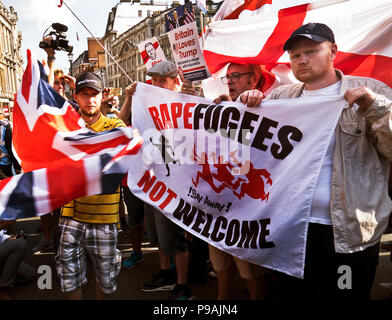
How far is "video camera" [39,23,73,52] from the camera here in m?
3.27

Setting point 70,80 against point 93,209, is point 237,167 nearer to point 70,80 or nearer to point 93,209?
point 93,209

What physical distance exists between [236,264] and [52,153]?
1.67 m

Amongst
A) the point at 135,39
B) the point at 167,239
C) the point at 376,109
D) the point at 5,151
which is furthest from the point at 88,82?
the point at 135,39

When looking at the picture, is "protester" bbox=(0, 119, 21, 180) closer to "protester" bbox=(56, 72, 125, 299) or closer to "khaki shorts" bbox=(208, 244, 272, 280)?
"protester" bbox=(56, 72, 125, 299)

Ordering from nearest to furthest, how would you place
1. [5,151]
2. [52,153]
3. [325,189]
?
[325,189]
[52,153]
[5,151]

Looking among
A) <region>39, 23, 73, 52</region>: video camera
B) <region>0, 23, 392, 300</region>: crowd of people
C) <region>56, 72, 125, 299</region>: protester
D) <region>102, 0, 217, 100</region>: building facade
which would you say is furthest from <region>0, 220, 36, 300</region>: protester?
<region>102, 0, 217, 100</region>: building facade

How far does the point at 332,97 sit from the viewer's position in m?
1.96

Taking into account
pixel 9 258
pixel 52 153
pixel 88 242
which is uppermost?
pixel 52 153

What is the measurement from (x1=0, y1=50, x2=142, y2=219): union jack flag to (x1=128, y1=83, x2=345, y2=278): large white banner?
57 cm

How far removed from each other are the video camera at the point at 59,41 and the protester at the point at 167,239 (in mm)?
988

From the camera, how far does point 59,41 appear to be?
11.2 feet
